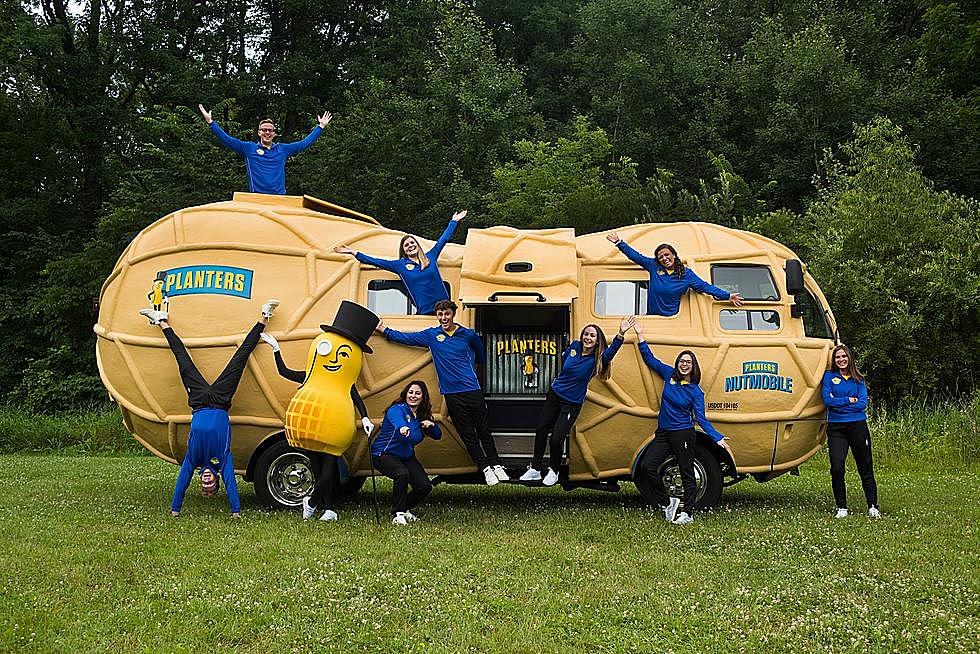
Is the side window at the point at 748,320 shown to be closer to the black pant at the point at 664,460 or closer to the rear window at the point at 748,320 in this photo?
the rear window at the point at 748,320

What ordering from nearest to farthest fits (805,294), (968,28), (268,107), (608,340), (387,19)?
(608,340), (805,294), (968,28), (268,107), (387,19)

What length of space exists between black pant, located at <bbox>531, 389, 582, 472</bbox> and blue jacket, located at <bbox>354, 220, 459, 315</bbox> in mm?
1755

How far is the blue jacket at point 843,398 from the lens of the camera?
11.0 meters

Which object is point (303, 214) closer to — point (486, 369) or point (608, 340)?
point (486, 369)

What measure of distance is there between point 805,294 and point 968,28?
23.0 metres

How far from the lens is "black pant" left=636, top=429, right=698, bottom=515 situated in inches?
422

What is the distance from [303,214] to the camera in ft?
39.7

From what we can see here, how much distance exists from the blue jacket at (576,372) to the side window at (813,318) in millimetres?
2609

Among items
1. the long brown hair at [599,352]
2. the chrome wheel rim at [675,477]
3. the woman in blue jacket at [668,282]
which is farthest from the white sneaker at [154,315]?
the chrome wheel rim at [675,477]

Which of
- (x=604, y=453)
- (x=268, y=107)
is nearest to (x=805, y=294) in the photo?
(x=604, y=453)

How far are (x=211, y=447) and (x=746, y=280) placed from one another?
649 cm

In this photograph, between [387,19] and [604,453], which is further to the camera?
[387,19]

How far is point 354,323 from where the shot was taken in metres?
10.7

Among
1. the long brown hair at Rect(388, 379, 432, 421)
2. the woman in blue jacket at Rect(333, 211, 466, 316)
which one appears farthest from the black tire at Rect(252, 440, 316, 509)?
the woman in blue jacket at Rect(333, 211, 466, 316)
